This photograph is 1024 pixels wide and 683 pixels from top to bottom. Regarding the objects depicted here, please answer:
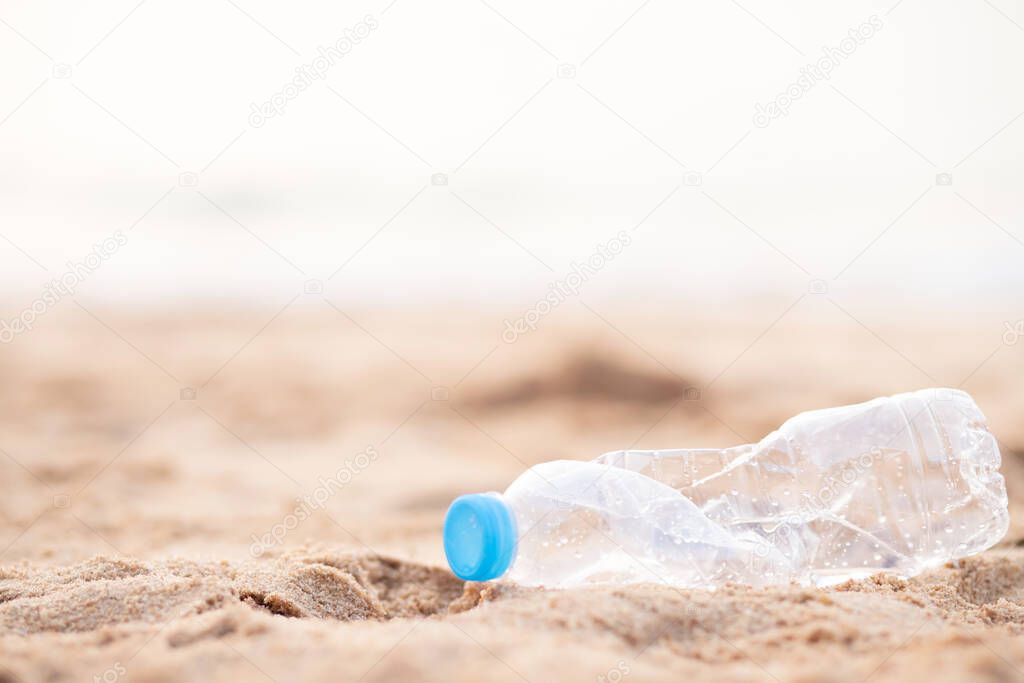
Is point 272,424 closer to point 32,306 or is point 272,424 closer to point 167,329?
point 167,329

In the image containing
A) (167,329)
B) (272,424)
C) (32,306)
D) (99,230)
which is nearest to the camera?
(272,424)

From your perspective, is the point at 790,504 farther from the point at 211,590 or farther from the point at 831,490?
the point at 211,590

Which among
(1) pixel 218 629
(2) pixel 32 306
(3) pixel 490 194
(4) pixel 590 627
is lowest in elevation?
(4) pixel 590 627

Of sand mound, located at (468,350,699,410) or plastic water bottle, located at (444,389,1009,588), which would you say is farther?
sand mound, located at (468,350,699,410)

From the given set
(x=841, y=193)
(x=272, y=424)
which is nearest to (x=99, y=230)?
(x=272, y=424)

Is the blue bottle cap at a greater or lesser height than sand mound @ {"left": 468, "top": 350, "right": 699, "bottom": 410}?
lesser

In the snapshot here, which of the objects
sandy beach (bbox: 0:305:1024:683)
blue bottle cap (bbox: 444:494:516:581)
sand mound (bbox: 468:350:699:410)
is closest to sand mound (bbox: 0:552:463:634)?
sandy beach (bbox: 0:305:1024:683)

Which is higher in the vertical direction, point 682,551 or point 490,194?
point 490,194

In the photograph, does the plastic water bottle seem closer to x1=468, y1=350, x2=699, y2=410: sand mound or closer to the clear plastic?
the clear plastic
